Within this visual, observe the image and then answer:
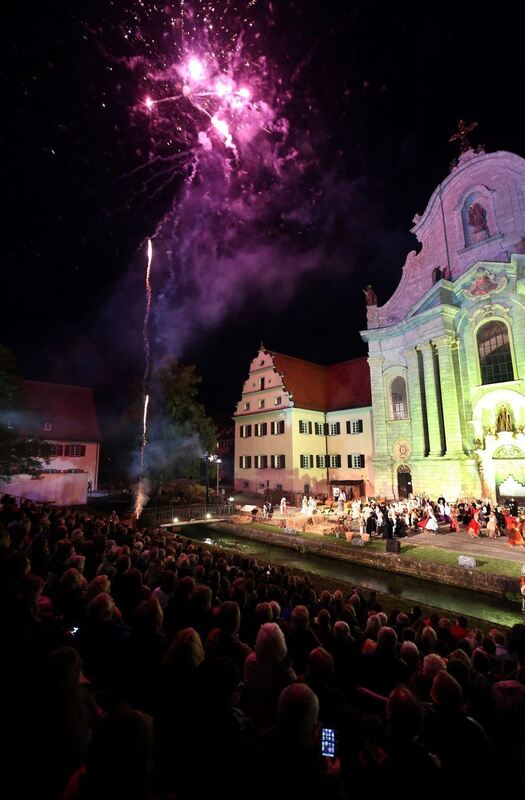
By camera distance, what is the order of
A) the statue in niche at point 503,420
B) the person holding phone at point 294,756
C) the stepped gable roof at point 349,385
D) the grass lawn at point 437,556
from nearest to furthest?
the person holding phone at point 294,756, the grass lawn at point 437,556, the statue in niche at point 503,420, the stepped gable roof at point 349,385

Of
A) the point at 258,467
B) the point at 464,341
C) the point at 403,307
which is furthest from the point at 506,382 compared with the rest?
the point at 258,467

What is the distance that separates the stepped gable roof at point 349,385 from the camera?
3856cm

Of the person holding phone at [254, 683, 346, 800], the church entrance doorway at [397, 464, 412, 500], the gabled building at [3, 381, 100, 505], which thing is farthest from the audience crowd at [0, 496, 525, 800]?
the gabled building at [3, 381, 100, 505]

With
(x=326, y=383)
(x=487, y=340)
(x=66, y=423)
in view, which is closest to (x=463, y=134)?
(x=487, y=340)

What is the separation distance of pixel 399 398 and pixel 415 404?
2092 mm

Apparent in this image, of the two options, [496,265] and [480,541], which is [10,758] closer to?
[480,541]

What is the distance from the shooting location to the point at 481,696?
143 inches

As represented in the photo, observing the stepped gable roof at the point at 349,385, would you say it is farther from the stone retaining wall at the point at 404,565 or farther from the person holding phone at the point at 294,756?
the person holding phone at the point at 294,756

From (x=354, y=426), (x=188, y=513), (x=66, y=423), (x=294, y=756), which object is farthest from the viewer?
(x=66, y=423)

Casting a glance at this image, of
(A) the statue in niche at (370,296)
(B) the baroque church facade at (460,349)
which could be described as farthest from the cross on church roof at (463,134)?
(A) the statue in niche at (370,296)

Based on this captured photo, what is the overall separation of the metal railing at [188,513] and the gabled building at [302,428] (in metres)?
9.28

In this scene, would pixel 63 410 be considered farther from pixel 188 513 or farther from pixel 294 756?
pixel 294 756

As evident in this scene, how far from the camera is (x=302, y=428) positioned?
38094mm

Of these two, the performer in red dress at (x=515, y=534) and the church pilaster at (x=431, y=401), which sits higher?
the church pilaster at (x=431, y=401)
